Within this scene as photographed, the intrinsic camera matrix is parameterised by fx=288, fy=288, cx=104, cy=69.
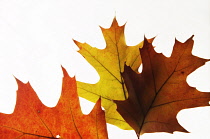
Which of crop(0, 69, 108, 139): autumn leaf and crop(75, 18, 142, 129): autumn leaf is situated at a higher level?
crop(75, 18, 142, 129): autumn leaf

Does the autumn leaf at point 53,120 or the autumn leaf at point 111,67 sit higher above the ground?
the autumn leaf at point 111,67

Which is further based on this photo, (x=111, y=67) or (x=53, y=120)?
(x=111, y=67)

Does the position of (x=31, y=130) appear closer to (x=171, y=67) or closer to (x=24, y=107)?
(x=24, y=107)

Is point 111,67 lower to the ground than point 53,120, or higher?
higher
